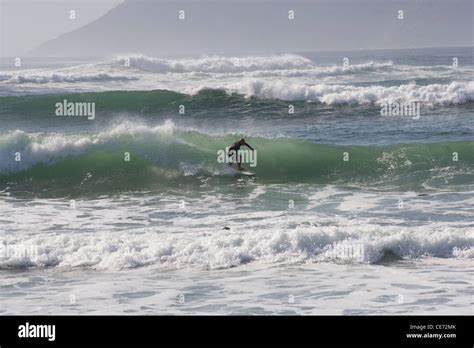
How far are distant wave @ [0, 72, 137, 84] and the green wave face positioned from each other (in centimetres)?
2116

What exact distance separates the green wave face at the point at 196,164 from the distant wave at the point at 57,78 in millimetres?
21155

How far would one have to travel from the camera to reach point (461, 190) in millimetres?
17141

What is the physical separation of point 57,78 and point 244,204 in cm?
2934

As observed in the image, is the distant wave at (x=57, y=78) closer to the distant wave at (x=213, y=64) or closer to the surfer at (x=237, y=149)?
the distant wave at (x=213, y=64)

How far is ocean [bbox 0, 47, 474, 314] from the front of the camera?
10812 mm

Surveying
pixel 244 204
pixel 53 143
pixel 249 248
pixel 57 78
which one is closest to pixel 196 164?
pixel 244 204

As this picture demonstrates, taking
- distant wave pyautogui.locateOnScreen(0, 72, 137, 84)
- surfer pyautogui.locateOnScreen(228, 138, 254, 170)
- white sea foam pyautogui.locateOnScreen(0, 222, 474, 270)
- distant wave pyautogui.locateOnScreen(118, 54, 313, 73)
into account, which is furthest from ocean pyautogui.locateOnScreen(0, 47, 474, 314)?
distant wave pyautogui.locateOnScreen(118, 54, 313, 73)

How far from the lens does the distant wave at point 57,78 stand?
140 ft

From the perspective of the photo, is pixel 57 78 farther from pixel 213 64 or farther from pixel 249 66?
pixel 249 66

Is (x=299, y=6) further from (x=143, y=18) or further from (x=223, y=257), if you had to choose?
(x=223, y=257)

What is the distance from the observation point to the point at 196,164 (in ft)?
67.5

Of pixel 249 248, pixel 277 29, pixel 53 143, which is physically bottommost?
pixel 249 248
